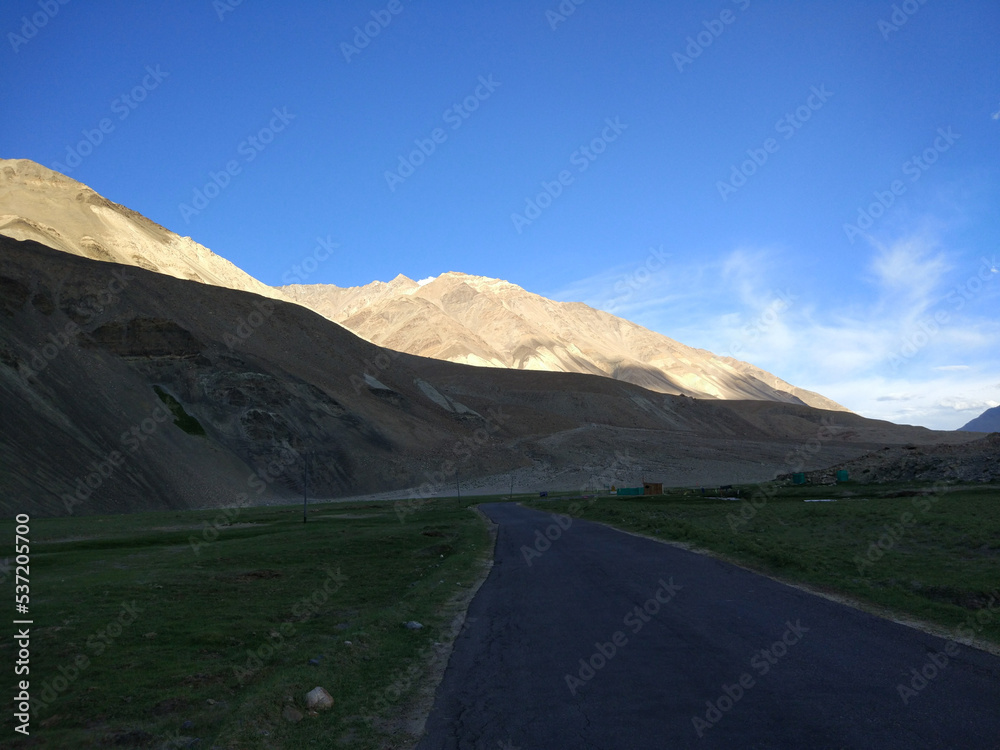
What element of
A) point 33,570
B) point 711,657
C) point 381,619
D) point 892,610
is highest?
point 892,610

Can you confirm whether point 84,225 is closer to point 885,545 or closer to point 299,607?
point 299,607

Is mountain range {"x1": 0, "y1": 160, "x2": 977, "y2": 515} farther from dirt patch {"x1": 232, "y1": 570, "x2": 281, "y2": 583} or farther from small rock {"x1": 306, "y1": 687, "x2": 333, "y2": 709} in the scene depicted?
small rock {"x1": 306, "y1": 687, "x2": 333, "y2": 709}

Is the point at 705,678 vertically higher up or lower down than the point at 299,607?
higher up

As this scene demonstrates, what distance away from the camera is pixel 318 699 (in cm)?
831

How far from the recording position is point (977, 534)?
23.4 metres

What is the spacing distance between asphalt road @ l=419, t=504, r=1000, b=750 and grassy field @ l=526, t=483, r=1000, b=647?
148 cm

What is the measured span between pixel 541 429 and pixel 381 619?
415 ft

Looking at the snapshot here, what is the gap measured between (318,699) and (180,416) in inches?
3125

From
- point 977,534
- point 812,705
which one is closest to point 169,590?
point 812,705

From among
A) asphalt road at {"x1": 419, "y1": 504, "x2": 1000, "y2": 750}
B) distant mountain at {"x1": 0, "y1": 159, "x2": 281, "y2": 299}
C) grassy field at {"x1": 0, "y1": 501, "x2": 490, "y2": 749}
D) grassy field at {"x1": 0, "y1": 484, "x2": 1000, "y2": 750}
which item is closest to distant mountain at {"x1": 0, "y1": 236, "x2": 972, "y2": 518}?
grassy field at {"x1": 0, "y1": 484, "x2": 1000, "y2": 750}

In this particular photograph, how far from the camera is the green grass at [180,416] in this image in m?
77.6

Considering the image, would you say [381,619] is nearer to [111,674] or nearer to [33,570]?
[111,674]

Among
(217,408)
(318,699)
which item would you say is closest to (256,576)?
(318,699)

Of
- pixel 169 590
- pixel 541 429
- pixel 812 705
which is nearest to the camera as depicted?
pixel 812 705
